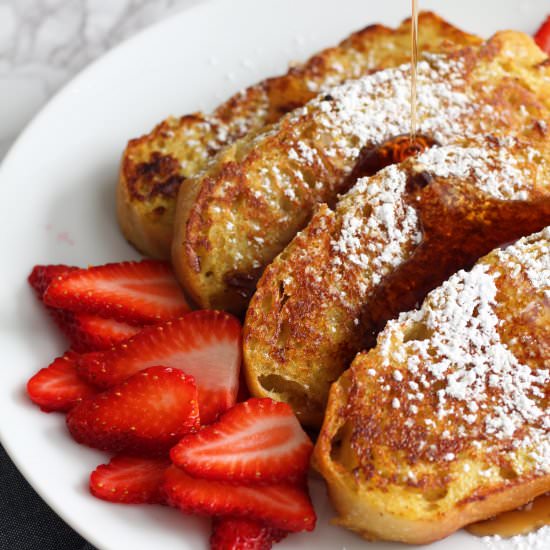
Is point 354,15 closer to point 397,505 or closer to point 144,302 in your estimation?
point 144,302

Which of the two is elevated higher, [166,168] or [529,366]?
[166,168]

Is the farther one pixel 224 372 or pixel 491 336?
pixel 224 372

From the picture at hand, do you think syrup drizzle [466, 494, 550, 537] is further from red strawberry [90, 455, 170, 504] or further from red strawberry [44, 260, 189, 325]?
red strawberry [44, 260, 189, 325]

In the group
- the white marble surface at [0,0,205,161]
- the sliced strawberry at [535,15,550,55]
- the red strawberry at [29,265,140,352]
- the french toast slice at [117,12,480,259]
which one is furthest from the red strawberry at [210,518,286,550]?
the white marble surface at [0,0,205,161]

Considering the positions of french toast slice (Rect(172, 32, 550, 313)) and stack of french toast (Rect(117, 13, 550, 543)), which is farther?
french toast slice (Rect(172, 32, 550, 313))

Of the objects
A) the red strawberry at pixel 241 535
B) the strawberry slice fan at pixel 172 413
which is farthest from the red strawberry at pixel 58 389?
the red strawberry at pixel 241 535

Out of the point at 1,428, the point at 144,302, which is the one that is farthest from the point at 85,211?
the point at 1,428

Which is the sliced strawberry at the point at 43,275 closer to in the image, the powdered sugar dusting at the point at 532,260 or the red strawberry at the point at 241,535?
the red strawberry at the point at 241,535
